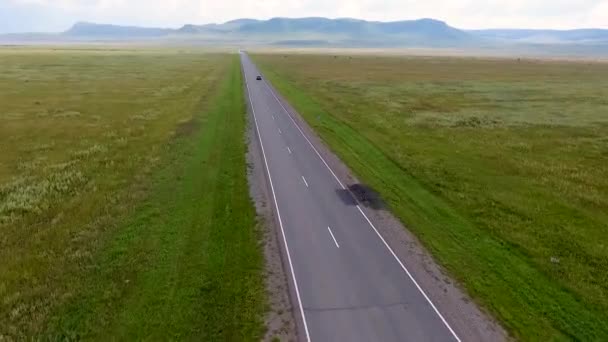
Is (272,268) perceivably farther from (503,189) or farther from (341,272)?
(503,189)

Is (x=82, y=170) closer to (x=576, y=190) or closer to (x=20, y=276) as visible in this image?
(x=20, y=276)

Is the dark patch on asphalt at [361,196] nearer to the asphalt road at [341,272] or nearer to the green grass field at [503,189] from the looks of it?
the asphalt road at [341,272]

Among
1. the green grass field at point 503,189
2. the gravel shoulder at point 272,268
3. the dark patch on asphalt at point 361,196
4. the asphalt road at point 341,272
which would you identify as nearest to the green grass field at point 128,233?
the gravel shoulder at point 272,268

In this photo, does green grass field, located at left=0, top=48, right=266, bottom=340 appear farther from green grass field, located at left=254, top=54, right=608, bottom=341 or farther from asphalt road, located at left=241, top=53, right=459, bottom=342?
green grass field, located at left=254, top=54, right=608, bottom=341

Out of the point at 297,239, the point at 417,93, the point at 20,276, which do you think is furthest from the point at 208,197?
the point at 417,93

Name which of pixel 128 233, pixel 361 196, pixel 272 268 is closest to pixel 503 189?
pixel 361 196

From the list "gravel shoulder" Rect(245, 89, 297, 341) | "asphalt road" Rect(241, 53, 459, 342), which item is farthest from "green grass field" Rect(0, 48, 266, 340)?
"asphalt road" Rect(241, 53, 459, 342)
